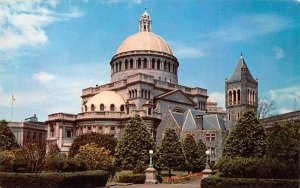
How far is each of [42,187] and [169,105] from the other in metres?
37.3

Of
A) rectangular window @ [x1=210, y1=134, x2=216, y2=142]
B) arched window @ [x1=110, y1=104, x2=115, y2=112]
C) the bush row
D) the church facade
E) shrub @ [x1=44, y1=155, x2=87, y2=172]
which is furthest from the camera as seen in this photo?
arched window @ [x1=110, y1=104, x2=115, y2=112]

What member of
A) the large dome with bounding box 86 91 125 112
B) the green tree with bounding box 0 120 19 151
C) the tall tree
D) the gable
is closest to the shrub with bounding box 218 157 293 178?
the tall tree

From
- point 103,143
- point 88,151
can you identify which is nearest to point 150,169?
point 88,151

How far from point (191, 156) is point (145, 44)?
25.2 meters

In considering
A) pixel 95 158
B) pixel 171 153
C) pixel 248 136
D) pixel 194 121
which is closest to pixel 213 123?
pixel 194 121

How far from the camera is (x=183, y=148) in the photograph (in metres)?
38.7

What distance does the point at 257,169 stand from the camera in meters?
19.3

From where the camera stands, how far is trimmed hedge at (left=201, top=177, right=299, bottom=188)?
57.8ft

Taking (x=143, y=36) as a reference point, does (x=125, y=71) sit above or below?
below

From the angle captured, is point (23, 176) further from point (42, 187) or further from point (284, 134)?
point (284, 134)

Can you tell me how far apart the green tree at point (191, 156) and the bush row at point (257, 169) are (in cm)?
1715

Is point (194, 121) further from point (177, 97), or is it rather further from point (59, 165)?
point (59, 165)

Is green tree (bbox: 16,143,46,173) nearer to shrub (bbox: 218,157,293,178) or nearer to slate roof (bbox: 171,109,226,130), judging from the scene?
shrub (bbox: 218,157,293,178)

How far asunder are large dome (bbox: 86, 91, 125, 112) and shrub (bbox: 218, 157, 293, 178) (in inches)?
1390
